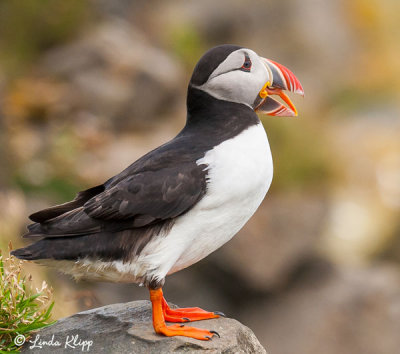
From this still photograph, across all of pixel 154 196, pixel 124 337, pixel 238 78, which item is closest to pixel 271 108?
pixel 238 78

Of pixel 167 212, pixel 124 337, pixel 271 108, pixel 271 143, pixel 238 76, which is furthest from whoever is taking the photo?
pixel 271 143

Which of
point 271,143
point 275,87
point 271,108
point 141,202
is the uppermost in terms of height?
point 275,87

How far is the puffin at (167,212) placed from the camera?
4.09 metres

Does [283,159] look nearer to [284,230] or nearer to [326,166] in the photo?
[326,166]

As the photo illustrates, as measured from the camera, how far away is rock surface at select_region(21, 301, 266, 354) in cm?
411

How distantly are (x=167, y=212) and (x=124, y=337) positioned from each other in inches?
32.2

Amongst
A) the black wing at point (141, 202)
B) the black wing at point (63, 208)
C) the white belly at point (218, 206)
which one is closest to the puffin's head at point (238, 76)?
the white belly at point (218, 206)

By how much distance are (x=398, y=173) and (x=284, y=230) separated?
760 cm

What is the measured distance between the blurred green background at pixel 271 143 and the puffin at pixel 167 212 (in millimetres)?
1604

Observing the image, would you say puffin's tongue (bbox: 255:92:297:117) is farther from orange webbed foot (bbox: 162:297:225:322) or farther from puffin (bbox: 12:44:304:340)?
orange webbed foot (bbox: 162:297:225:322)

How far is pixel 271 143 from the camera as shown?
488 inches

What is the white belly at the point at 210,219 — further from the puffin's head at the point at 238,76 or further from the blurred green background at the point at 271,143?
the blurred green background at the point at 271,143

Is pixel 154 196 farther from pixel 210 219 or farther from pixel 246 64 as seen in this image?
pixel 246 64

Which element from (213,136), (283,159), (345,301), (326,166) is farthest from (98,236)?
(326,166)
